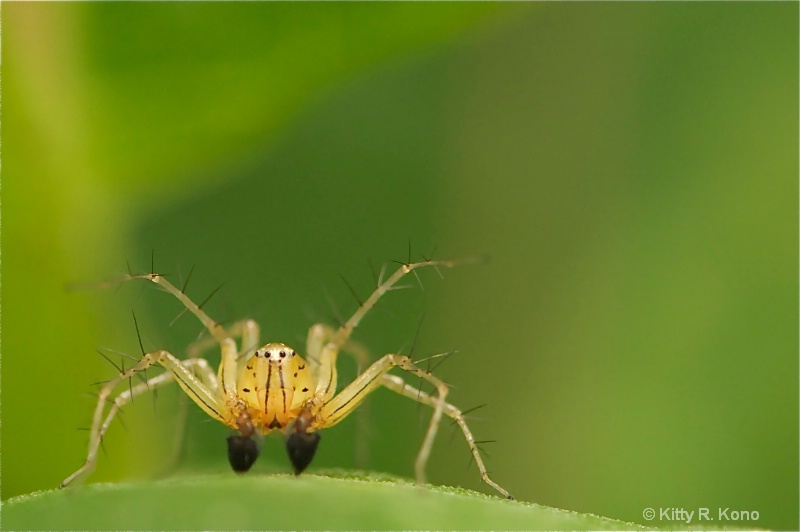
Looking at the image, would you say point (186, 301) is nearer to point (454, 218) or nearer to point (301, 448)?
point (301, 448)

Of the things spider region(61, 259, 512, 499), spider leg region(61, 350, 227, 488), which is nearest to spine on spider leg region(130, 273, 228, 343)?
spider region(61, 259, 512, 499)

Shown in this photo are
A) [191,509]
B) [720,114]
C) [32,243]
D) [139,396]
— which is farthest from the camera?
[720,114]

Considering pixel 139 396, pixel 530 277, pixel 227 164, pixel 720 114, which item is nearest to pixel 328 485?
pixel 139 396

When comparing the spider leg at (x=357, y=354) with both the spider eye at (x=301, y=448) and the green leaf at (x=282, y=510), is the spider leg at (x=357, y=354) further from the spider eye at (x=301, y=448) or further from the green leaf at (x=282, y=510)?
the green leaf at (x=282, y=510)

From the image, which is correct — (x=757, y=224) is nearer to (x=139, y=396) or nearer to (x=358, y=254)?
(x=358, y=254)

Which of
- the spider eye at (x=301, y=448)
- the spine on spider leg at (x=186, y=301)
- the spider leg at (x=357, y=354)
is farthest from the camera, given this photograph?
the spider leg at (x=357, y=354)

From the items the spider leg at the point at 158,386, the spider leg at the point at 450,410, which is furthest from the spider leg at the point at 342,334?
the spider leg at the point at 158,386
